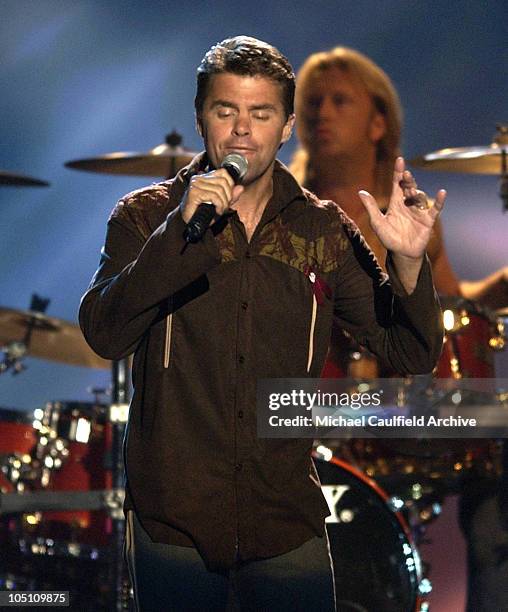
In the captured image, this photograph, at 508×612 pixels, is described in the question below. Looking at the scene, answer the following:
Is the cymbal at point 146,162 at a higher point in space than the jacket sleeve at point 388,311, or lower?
higher

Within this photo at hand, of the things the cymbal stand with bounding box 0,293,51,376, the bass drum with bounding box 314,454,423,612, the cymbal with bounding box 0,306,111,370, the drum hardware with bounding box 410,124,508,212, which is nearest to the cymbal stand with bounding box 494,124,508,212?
the drum hardware with bounding box 410,124,508,212

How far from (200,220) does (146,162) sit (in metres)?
3.00

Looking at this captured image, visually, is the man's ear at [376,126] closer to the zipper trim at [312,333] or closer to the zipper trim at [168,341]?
the zipper trim at [312,333]

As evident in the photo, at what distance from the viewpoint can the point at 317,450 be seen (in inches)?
147

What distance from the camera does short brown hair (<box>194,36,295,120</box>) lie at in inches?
78.2

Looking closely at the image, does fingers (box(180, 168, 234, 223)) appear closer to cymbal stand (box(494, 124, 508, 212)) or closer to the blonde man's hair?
cymbal stand (box(494, 124, 508, 212))

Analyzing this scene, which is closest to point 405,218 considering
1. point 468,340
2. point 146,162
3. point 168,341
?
point 168,341

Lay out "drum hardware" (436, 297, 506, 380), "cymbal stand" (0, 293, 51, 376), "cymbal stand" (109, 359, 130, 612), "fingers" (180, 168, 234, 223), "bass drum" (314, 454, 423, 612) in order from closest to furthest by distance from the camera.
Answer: "fingers" (180, 168, 234, 223) → "bass drum" (314, 454, 423, 612) → "drum hardware" (436, 297, 506, 380) → "cymbal stand" (109, 359, 130, 612) → "cymbal stand" (0, 293, 51, 376)

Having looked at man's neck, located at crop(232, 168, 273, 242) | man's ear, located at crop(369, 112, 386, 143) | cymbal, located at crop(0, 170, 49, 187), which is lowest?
man's neck, located at crop(232, 168, 273, 242)

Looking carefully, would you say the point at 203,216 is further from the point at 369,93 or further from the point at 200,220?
the point at 369,93

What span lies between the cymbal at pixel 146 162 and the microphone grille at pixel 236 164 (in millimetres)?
2701

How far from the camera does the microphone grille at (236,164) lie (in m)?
1.85

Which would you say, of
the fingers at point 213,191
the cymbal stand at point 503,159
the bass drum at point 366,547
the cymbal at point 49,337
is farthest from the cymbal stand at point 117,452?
the fingers at point 213,191

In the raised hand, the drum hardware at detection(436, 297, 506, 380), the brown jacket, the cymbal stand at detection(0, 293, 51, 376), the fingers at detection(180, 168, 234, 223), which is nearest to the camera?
the fingers at detection(180, 168, 234, 223)
